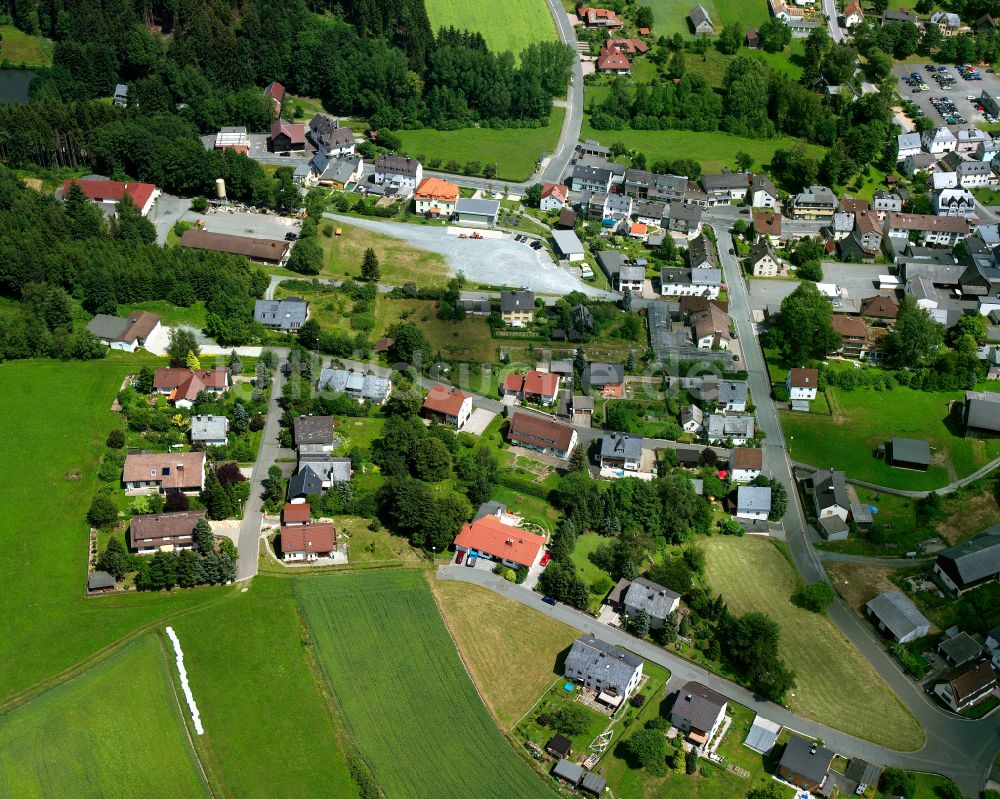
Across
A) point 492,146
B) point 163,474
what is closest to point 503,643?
point 163,474

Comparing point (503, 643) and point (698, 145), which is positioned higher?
point (698, 145)

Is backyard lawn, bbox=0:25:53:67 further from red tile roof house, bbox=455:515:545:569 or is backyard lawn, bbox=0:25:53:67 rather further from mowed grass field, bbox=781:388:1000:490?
mowed grass field, bbox=781:388:1000:490

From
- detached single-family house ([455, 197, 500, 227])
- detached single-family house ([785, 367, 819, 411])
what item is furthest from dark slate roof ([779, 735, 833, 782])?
detached single-family house ([455, 197, 500, 227])

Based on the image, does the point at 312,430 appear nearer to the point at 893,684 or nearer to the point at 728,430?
the point at 728,430

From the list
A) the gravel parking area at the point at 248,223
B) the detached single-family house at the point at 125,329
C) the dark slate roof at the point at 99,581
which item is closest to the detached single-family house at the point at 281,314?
the detached single-family house at the point at 125,329

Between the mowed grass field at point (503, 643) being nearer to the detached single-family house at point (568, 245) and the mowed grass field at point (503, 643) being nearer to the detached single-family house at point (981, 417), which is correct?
the detached single-family house at point (981, 417)
